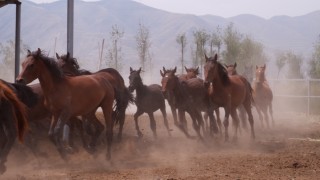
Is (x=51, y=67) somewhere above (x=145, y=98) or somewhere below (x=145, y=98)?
above

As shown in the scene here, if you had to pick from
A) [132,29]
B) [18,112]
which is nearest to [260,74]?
[18,112]

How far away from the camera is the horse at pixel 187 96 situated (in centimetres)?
1234

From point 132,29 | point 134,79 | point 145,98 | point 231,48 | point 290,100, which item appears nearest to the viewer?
point 134,79

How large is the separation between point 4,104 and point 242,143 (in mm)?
6981

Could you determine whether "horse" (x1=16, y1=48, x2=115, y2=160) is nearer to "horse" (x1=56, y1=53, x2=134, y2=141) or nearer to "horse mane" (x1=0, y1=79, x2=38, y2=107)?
"horse mane" (x1=0, y1=79, x2=38, y2=107)

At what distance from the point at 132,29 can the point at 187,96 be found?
494 ft

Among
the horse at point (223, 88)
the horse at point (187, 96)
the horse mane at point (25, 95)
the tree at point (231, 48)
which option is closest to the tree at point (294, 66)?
the tree at point (231, 48)

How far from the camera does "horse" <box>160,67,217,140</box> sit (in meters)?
12.3

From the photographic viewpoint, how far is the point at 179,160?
29.9 ft

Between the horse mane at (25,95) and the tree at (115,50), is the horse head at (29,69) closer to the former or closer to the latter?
the horse mane at (25,95)

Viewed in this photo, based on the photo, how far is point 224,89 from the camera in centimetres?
1220

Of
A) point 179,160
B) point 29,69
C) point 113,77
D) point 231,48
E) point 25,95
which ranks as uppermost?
point 231,48

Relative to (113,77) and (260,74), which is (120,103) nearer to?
(113,77)

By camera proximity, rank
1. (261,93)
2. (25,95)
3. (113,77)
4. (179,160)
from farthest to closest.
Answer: (261,93), (113,77), (179,160), (25,95)
